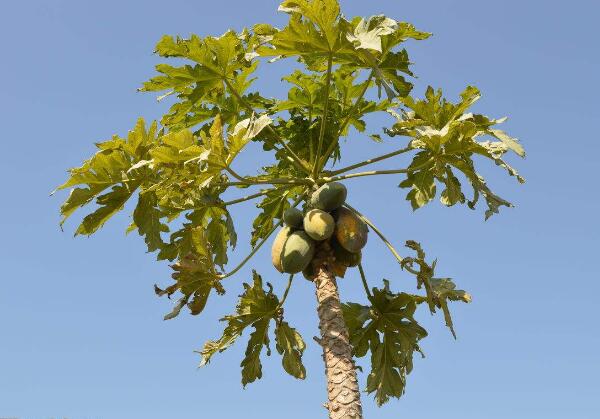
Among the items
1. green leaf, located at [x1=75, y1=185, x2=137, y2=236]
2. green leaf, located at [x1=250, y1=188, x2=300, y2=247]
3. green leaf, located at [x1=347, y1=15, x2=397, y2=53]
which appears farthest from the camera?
green leaf, located at [x1=250, y1=188, x2=300, y2=247]

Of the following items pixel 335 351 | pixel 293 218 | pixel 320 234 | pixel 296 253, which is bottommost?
pixel 335 351

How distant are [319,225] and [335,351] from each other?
106 centimetres

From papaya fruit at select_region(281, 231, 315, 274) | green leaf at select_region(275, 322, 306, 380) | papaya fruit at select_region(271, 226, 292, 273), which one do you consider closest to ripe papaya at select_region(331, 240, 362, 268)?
papaya fruit at select_region(281, 231, 315, 274)

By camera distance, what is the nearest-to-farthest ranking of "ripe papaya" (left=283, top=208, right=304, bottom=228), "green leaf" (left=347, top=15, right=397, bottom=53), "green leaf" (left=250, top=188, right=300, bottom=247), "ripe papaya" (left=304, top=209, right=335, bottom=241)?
"green leaf" (left=347, top=15, right=397, bottom=53) < "ripe papaya" (left=304, top=209, right=335, bottom=241) < "ripe papaya" (left=283, top=208, right=304, bottom=228) < "green leaf" (left=250, top=188, right=300, bottom=247)

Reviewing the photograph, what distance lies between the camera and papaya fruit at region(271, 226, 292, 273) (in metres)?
6.25

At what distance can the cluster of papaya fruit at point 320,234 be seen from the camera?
610 centimetres

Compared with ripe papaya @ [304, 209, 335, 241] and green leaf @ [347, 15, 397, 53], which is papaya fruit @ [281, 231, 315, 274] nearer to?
ripe papaya @ [304, 209, 335, 241]

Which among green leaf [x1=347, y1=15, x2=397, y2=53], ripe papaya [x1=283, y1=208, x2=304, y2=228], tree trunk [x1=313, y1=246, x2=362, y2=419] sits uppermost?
green leaf [x1=347, y1=15, x2=397, y2=53]

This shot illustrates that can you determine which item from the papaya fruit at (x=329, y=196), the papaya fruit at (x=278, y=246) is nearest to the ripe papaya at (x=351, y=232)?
the papaya fruit at (x=329, y=196)

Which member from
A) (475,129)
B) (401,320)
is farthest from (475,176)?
(401,320)

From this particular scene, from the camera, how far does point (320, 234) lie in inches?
238

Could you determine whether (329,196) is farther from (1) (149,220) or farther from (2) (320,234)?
(1) (149,220)

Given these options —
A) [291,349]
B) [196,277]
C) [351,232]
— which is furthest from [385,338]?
[196,277]

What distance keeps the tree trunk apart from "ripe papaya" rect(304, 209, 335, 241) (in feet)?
1.09
